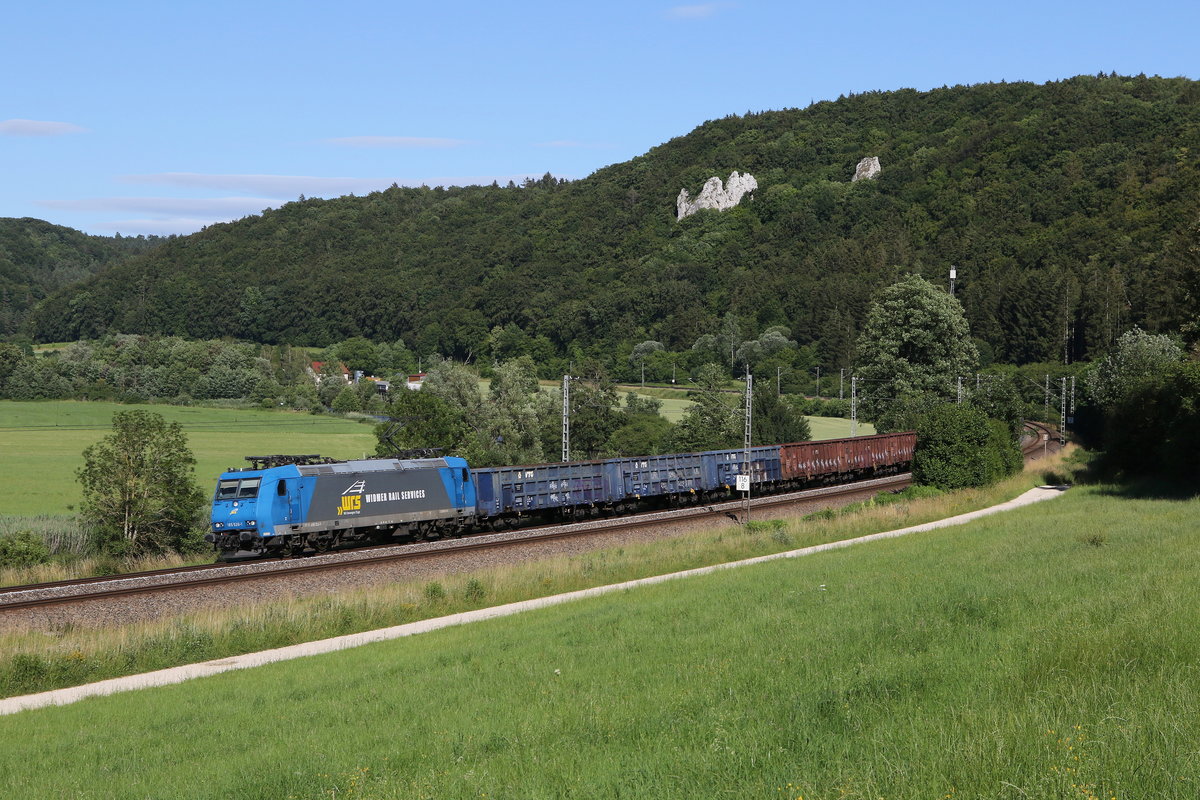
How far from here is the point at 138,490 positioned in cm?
4275

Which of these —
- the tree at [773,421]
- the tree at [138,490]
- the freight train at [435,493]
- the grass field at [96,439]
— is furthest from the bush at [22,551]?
the tree at [773,421]

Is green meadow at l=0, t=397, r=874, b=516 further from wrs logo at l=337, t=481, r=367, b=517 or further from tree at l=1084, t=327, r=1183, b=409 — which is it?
wrs logo at l=337, t=481, r=367, b=517

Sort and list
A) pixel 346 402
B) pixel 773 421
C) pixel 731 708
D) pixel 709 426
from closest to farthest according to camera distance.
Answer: pixel 731 708, pixel 709 426, pixel 773 421, pixel 346 402

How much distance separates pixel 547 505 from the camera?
146 feet

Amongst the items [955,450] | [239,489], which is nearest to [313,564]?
[239,489]

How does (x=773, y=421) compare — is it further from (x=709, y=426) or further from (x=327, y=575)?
(x=327, y=575)

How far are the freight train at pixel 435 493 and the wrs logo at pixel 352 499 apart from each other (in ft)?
0.12

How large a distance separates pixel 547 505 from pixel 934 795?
37.2 meters

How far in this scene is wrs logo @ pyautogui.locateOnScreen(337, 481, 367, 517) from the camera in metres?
36.1

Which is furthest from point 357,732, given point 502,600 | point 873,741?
point 502,600

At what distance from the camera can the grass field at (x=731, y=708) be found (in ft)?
28.1

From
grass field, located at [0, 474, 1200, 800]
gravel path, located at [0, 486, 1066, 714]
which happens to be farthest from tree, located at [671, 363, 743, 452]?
grass field, located at [0, 474, 1200, 800]

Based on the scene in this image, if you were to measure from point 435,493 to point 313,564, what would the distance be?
7611 mm

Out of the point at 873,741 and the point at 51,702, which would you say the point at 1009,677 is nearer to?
the point at 873,741
